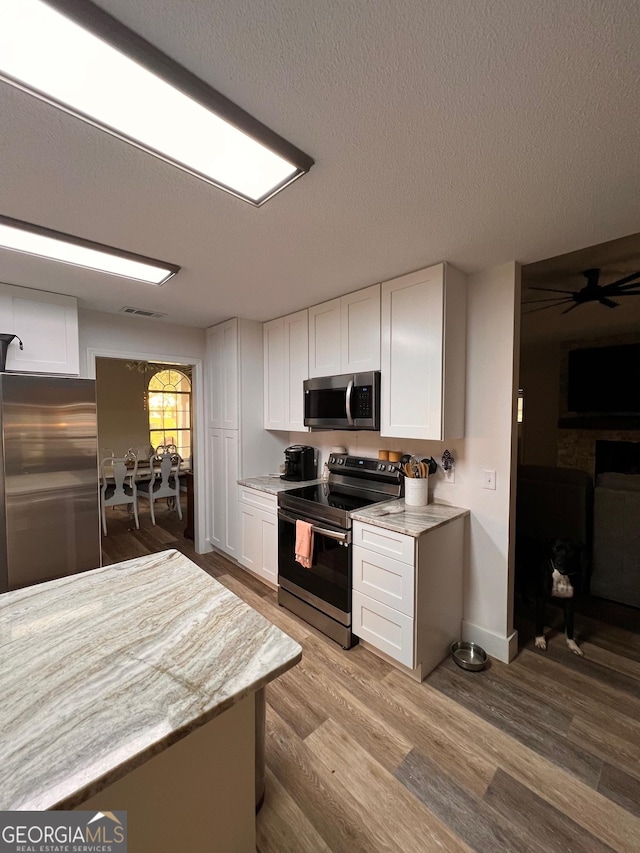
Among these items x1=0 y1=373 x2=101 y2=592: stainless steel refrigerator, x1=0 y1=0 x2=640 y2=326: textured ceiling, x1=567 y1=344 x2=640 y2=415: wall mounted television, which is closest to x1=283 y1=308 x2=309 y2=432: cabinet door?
x1=0 y1=0 x2=640 y2=326: textured ceiling

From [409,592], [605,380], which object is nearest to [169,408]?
[409,592]

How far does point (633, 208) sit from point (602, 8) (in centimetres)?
106

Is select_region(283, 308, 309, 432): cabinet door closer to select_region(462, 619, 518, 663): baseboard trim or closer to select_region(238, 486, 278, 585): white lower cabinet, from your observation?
select_region(238, 486, 278, 585): white lower cabinet

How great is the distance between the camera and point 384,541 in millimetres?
2105

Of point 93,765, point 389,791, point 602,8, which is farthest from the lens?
point 389,791

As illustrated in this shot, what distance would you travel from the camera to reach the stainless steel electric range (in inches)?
91.7

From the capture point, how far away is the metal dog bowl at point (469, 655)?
214 cm

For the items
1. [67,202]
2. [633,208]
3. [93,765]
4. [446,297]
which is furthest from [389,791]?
[67,202]

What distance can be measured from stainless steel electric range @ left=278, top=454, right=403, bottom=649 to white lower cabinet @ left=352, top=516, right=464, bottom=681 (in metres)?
0.11

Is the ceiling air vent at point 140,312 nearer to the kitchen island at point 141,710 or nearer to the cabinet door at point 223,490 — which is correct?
the cabinet door at point 223,490

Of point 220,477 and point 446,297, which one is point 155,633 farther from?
point 220,477

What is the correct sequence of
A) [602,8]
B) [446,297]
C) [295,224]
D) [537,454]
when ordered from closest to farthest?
1. [602,8]
2. [295,224]
3. [446,297]
4. [537,454]

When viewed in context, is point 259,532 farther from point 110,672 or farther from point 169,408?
point 169,408

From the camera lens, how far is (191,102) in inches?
38.2
